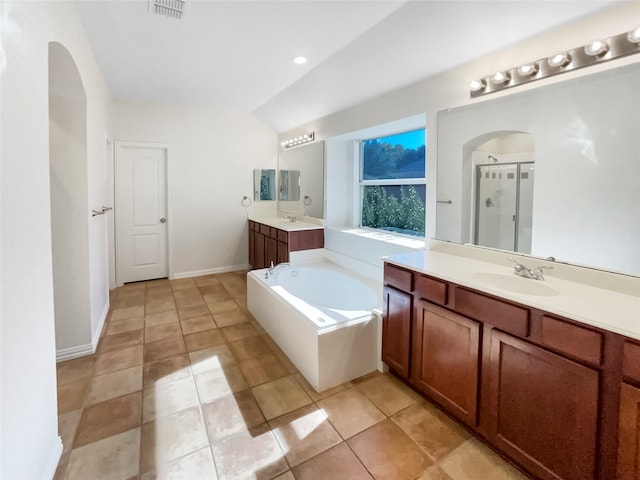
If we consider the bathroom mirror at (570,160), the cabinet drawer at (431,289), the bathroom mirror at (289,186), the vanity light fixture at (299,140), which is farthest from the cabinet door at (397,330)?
the bathroom mirror at (289,186)

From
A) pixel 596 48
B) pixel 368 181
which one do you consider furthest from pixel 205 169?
pixel 596 48

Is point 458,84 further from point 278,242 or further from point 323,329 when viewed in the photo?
point 278,242

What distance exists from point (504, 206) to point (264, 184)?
3895 millimetres

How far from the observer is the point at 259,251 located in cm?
479

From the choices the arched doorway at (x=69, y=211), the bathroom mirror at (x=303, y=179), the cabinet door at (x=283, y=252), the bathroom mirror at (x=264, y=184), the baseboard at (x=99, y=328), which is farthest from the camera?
the bathroom mirror at (x=264, y=184)

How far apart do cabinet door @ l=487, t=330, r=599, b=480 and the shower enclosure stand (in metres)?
0.82

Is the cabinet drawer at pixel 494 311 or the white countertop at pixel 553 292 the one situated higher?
the white countertop at pixel 553 292

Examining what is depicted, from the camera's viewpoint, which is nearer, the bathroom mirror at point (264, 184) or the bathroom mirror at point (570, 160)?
the bathroom mirror at point (570, 160)

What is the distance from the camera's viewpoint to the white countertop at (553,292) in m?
1.25

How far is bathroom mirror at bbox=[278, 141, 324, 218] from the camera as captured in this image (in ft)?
14.2

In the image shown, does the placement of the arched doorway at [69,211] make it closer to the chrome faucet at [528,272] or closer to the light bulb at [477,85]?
the light bulb at [477,85]

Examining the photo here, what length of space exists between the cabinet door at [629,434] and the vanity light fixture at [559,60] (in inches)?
63.3

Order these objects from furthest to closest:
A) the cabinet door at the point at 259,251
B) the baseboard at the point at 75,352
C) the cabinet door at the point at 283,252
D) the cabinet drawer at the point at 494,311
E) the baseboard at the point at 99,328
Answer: the cabinet door at the point at 259,251, the cabinet door at the point at 283,252, the baseboard at the point at 99,328, the baseboard at the point at 75,352, the cabinet drawer at the point at 494,311

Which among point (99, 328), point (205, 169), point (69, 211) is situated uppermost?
point (205, 169)
